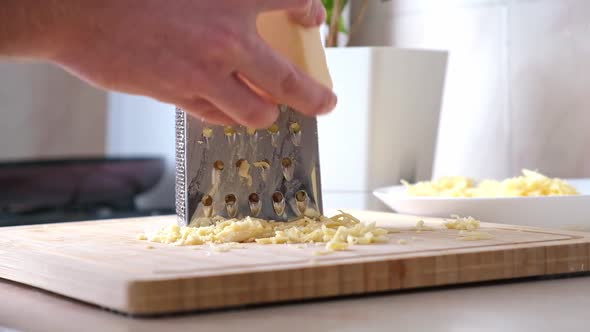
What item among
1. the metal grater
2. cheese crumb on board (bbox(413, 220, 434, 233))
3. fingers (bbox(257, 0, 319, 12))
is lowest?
cheese crumb on board (bbox(413, 220, 434, 233))

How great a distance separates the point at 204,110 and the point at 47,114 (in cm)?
251

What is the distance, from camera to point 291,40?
3.13 ft

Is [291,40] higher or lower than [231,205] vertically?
higher

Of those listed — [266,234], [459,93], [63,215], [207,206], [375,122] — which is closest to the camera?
[266,234]

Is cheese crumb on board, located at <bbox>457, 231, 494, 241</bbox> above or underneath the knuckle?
underneath

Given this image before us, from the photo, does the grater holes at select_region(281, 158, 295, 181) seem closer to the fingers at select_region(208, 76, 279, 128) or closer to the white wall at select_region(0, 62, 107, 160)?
the fingers at select_region(208, 76, 279, 128)

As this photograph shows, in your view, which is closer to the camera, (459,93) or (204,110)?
(204,110)

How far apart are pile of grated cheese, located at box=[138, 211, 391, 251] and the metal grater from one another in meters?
0.07

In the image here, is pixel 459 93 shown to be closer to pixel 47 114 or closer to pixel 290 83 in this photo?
pixel 290 83

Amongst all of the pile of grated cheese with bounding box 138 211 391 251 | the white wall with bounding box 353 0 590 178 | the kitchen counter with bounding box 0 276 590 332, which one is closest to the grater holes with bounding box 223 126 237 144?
the pile of grated cheese with bounding box 138 211 391 251

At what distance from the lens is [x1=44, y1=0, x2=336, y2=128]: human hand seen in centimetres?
73

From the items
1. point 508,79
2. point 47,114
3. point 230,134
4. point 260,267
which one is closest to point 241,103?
point 260,267

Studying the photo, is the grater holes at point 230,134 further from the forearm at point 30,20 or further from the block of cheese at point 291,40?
the forearm at point 30,20

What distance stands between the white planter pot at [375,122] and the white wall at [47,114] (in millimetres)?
1993
